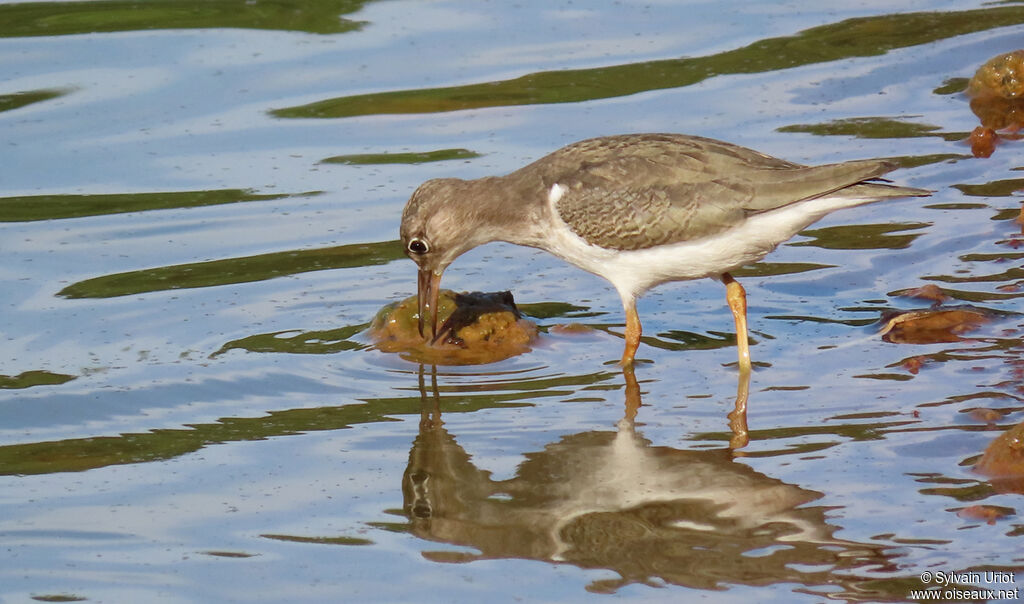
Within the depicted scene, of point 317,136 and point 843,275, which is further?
point 317,136

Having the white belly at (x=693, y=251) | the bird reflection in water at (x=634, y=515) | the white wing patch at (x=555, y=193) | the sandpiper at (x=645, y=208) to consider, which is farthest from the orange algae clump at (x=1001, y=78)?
the bird reflection in water at (x=634, y=515)

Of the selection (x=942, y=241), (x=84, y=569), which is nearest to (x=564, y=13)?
(x=942, y=241)

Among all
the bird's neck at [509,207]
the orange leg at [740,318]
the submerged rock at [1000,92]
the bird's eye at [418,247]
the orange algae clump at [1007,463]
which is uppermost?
the submerged rock at [1000,92]

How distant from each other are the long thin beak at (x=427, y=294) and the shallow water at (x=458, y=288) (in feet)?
1.35

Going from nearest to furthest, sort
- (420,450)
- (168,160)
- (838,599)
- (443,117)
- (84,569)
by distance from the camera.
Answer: (838,599), (84,569), (420,450), (168,160), (443,117)

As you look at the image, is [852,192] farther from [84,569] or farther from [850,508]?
[84,569]

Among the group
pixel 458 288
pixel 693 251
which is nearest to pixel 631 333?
pixel 693 251

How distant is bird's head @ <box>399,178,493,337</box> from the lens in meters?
9.83

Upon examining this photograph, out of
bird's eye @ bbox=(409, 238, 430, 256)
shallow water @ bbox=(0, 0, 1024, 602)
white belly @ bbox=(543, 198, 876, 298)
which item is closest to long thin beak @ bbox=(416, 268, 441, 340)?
bird's eye @ bbox=(409, 238, 430, 256)

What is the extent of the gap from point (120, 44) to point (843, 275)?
347 inches

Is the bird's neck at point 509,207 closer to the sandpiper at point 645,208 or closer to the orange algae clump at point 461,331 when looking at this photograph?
the sandpiper at point 645,208

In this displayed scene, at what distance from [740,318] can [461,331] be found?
1900 mm

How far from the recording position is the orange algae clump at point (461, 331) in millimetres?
9766

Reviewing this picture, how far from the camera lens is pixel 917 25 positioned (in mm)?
15969
